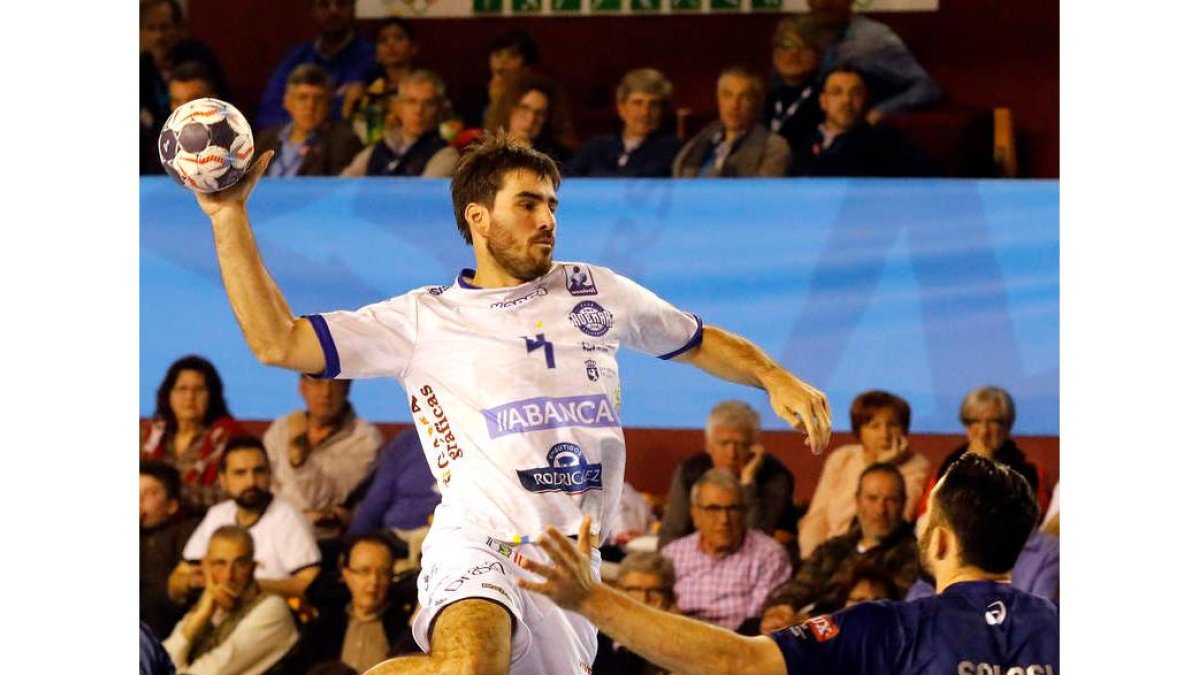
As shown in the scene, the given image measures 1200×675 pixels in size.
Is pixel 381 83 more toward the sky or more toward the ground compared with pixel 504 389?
more toward the sky

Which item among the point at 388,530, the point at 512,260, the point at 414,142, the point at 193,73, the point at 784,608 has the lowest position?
the point at 784,608

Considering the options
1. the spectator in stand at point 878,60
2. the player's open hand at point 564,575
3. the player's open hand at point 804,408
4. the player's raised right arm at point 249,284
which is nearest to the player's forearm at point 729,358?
the player's open hand at point 804,408

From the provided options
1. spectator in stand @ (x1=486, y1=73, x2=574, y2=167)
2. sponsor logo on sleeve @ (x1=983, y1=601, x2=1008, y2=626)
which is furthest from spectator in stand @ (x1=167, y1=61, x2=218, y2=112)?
sponsor logo on sleeve @ (x1=983, y1=601, x2=1008, y2=626)

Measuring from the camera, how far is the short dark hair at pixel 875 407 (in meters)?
10.6

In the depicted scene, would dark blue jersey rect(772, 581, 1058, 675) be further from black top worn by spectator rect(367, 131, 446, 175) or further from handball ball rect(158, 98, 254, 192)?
black top worn by spectator rect(367, 131, 446, 175)

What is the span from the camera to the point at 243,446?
36.7ft

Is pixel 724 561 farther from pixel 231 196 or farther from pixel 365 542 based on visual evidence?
pixel 231 196

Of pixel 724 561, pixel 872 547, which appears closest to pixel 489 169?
pixel 724 561

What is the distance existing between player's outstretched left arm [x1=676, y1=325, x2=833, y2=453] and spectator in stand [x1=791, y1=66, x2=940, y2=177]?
162 inches

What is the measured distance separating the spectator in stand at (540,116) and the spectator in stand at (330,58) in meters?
1.54

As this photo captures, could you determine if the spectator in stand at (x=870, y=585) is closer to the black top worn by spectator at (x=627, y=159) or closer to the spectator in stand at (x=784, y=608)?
the spectator in stand at (x=784, y=608)

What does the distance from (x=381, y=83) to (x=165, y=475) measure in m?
3.24

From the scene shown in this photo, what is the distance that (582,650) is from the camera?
693 centimetres

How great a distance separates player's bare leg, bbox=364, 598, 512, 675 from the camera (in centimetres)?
623
